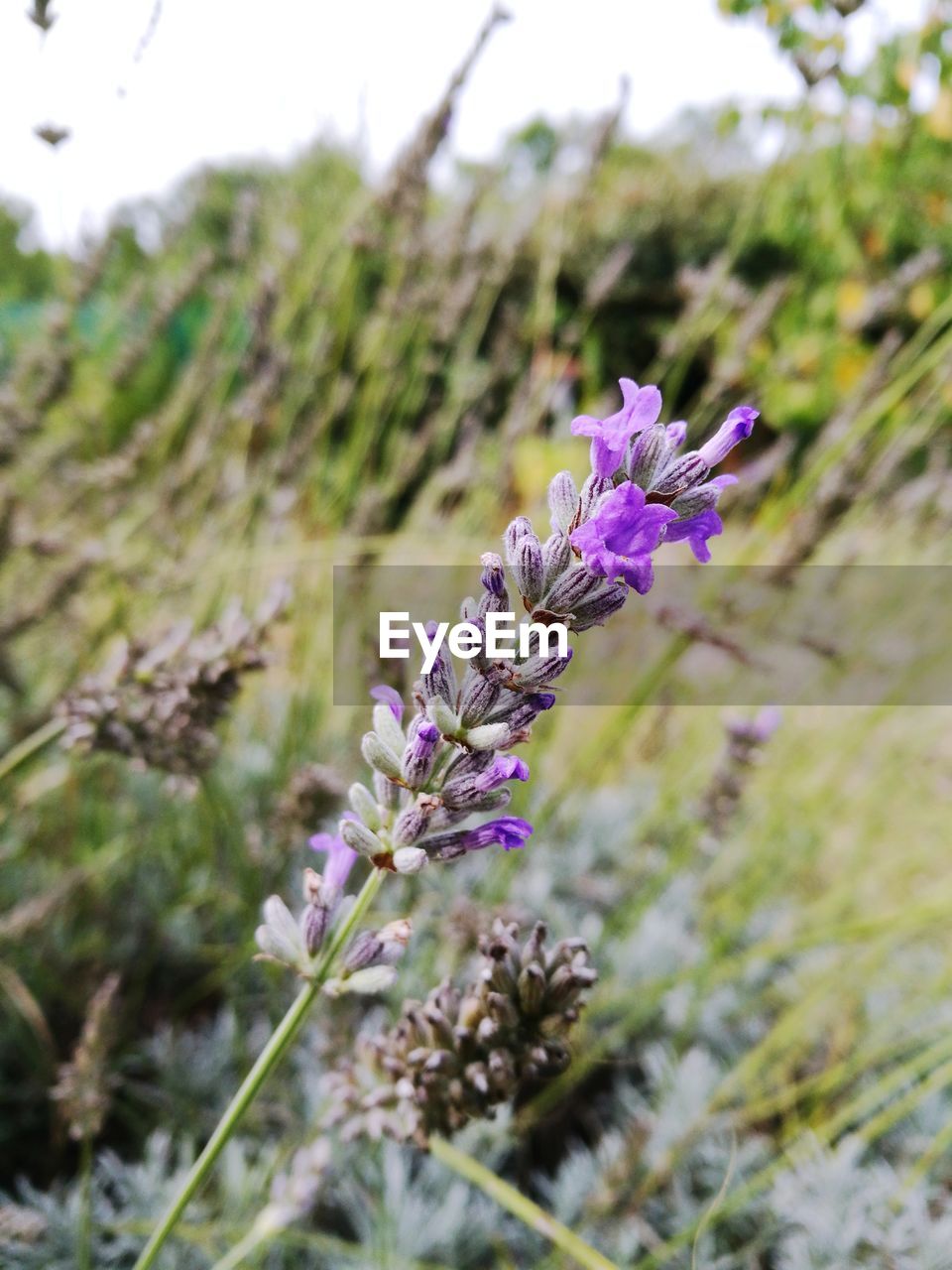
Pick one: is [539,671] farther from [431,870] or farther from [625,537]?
[431,870]

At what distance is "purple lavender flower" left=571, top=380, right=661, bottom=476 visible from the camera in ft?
1.42

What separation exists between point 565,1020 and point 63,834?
1031 millimetres

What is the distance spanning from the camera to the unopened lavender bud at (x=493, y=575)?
0.42 meters

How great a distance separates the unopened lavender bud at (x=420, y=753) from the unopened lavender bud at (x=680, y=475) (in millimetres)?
159

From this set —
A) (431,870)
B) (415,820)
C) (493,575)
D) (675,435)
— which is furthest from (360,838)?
(431,870)

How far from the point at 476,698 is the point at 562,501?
11 centimetres

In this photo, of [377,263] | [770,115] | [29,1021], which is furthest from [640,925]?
[377,263]

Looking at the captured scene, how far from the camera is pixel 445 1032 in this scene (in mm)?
574

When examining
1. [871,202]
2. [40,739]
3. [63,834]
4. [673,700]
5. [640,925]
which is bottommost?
[640,925]

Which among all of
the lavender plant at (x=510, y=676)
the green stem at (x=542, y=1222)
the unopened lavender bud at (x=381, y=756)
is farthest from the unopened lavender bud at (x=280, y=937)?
the green stem at (x=542, y=1222)

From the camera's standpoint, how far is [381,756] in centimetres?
46

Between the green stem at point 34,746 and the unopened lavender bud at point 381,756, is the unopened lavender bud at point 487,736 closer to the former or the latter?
the unopened lavender bud at point 381,756

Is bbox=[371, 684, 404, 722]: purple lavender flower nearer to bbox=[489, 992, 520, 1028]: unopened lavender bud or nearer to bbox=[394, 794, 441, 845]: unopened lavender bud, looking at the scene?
bbox=[394, 794, 441, 845]: unopened lavender bud

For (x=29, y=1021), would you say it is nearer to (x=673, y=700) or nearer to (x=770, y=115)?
(x=673, y=700)
